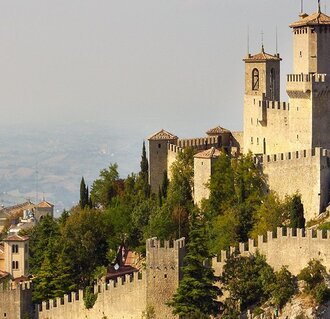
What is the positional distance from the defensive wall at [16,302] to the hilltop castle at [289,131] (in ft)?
36.0

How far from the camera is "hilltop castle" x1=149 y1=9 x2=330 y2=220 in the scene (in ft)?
191

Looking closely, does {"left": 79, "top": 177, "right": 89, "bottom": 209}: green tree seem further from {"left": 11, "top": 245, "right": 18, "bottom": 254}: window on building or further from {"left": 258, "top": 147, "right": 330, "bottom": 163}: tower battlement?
{"left": 258, "top": 147, "right": 330, "bottom": 163}: tower battlement

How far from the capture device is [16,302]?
185 ft

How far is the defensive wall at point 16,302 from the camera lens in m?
56.5

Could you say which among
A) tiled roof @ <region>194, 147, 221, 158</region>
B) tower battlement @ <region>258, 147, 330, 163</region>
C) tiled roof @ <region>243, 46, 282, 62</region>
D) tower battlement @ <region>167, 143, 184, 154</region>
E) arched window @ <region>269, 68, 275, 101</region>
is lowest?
tower battlement @ <region>258, 147, 330, 163</region>

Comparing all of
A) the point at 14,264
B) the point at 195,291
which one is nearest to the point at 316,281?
the point at 195,291

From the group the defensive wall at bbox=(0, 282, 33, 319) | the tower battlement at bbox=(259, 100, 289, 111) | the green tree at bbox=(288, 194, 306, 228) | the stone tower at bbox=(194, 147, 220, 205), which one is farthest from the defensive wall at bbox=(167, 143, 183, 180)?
the defensive wall at bbox=(0, 282, 33, 319)

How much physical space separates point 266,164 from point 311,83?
461 cm

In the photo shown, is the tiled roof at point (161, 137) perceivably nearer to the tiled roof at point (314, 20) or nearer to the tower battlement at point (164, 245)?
the tiled roof at point (314, 20)

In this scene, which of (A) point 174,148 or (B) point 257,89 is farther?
(A) point 174,148

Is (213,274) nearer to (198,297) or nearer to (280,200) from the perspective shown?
(198,297)

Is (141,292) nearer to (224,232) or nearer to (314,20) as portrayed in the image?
(224,232)

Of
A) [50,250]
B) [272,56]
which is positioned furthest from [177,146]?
[50,250]

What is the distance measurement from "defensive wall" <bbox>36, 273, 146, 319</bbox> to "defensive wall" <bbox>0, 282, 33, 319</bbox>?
23.2 inches
